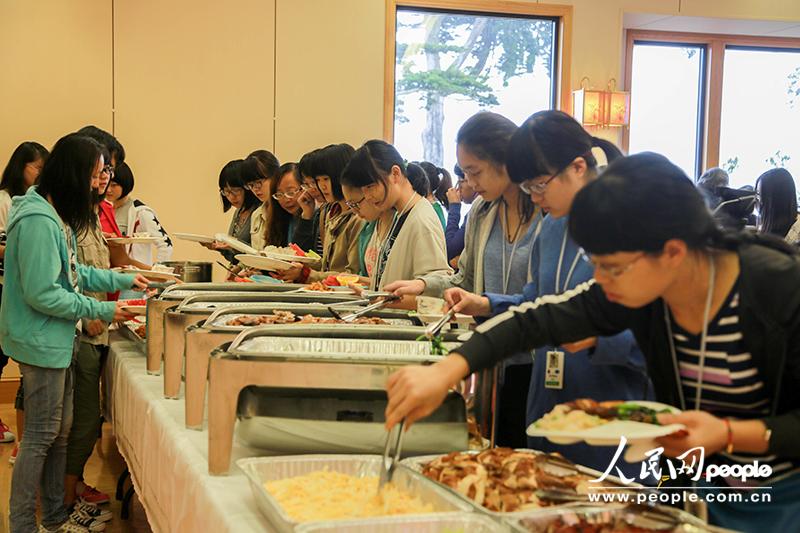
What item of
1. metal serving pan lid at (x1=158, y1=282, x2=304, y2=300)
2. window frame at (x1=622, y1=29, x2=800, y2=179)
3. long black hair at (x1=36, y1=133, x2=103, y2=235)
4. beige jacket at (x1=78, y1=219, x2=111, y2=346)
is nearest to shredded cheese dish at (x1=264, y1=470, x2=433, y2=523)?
metal serving pan lid at (x1=158, y1=282, x2=304, y2=300)

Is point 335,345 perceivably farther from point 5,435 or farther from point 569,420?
point 5,435

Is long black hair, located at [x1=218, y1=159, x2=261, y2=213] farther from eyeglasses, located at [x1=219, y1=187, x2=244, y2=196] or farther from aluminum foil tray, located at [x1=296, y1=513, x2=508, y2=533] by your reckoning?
aluminum foil tray, located at [x1=296, y1=513, x2=508, y2=533]

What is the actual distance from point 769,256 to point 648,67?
5.67 m

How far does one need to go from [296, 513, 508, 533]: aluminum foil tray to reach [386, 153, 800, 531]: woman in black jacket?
15cm

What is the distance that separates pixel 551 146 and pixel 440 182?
381 centimetres

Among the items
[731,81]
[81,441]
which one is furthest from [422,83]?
[81,441]

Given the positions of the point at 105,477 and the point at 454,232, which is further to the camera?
the point at 454,232

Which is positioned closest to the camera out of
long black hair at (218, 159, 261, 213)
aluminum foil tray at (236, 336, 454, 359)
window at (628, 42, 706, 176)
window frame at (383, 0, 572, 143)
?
aluminum foil tray at (236, 336, 454, 359)

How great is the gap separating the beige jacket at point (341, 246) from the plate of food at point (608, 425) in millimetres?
2203

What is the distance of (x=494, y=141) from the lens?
201 cm

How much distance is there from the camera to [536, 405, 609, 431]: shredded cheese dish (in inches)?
40.6

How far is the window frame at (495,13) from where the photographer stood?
5562 millimetres

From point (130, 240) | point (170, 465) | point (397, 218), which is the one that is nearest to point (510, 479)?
point (170, 465)

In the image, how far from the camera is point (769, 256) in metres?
1.06
